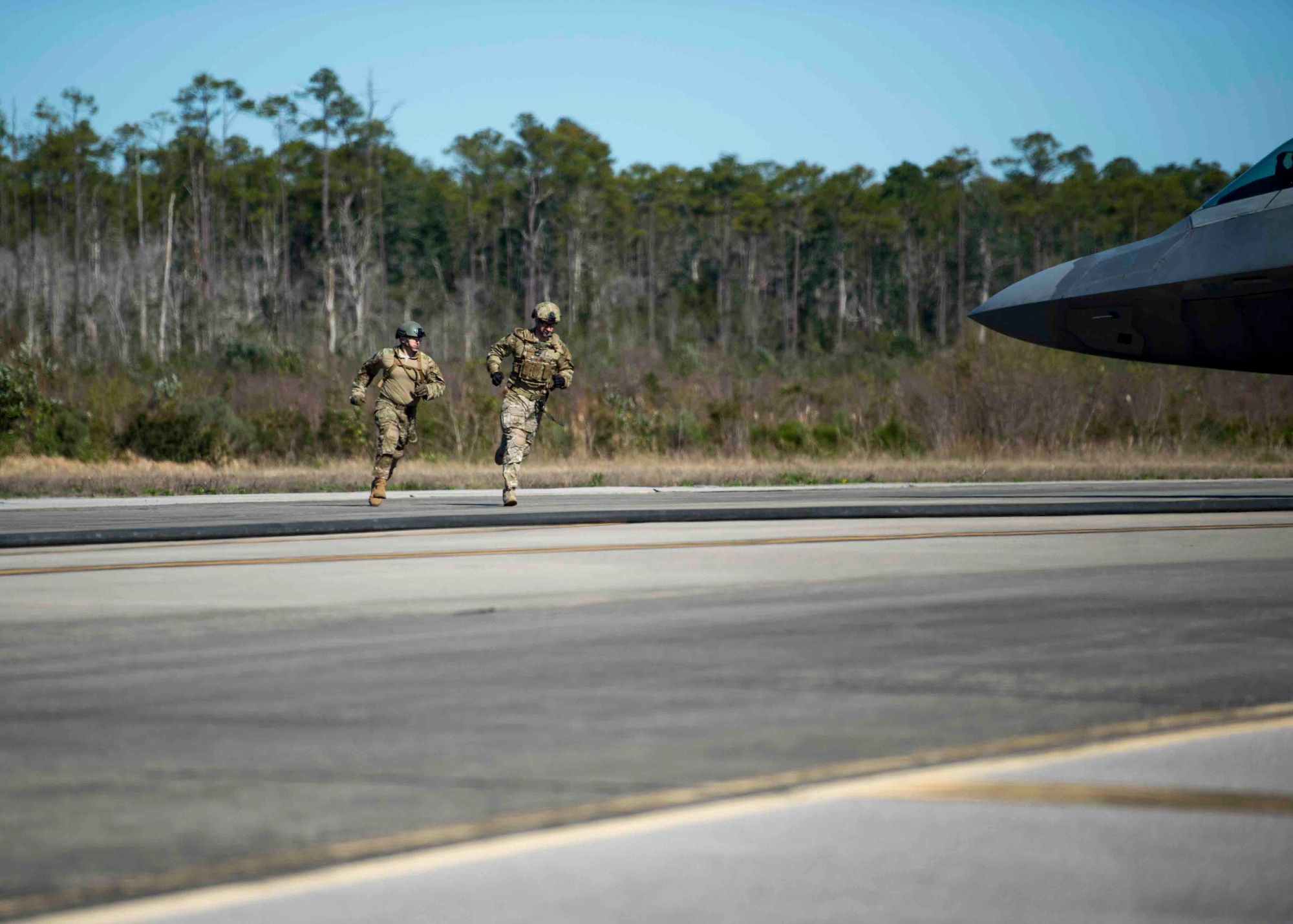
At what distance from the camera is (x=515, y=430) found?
51.7 ft

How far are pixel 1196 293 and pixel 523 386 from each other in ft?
23.2

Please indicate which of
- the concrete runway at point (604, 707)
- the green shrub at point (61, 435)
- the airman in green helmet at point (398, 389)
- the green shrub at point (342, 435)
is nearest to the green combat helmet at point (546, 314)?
the airman in green helmet at point (398, 389)

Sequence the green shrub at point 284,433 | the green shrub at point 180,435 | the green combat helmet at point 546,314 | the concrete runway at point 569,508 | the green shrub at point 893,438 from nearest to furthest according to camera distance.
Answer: the concrete runway at point 569,508 → the green combat helmet at point 546,314 → the green shrub at point 180,435 → the green shrub at point 284,433 → the green shrub at point 893,438

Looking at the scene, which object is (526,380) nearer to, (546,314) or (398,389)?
(546,314)

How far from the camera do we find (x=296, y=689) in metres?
5.52

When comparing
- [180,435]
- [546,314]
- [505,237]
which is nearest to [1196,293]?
[546,314]

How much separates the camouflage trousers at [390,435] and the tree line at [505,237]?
120 ft

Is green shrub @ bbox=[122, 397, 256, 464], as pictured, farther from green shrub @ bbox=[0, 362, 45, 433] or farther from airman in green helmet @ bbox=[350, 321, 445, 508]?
airman in green helmet @ bbox=[350, 321, 445, 508]

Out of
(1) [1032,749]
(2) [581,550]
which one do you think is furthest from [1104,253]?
(1) [1032,749]

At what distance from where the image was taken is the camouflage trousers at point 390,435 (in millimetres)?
16172

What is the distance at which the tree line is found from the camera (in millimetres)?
73000

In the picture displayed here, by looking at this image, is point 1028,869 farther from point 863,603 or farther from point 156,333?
point 156,333

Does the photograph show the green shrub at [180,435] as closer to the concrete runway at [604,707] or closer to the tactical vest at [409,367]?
the tactical vest at [409,367]

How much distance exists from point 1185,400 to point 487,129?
7025 cm
